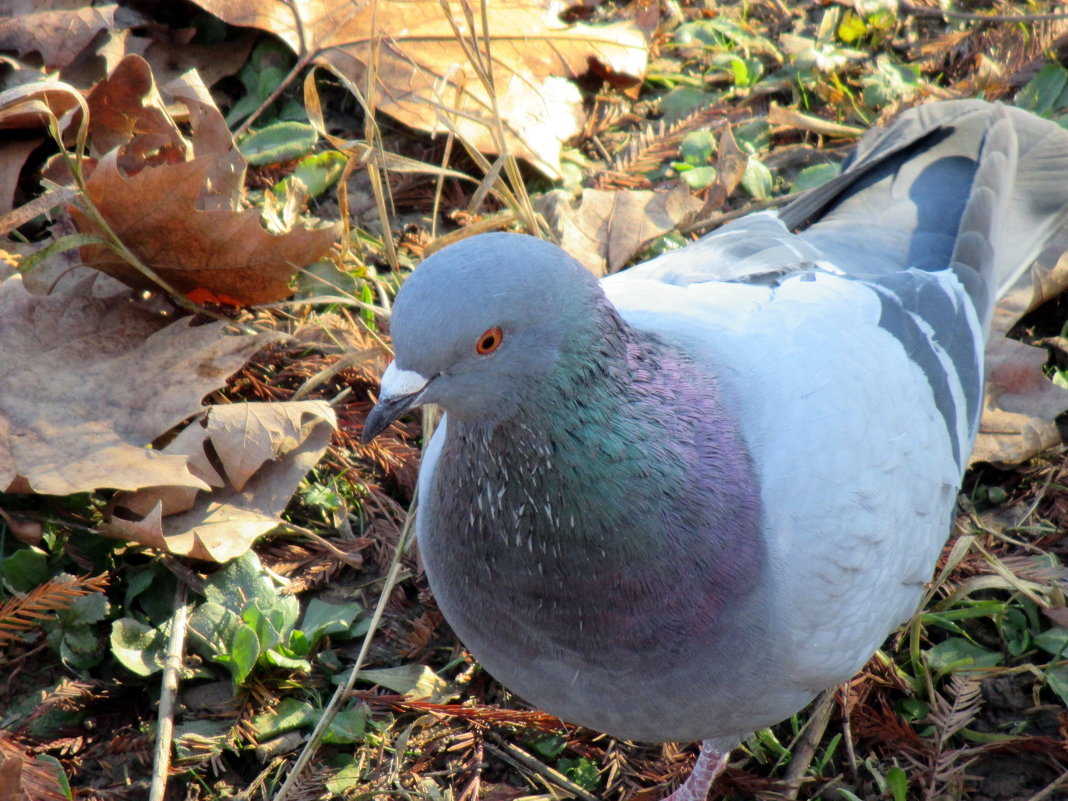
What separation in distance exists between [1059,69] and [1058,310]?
124cm

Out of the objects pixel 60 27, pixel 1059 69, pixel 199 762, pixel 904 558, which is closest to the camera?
pixel 904 558

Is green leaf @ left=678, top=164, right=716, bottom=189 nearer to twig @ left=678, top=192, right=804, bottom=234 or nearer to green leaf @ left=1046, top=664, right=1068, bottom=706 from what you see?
twig @ left=678, top=192, right=804, bottom=234

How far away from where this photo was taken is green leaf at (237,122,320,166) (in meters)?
4.33

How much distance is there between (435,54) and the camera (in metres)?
4.46

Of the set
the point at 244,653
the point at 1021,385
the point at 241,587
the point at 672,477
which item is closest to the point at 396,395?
the point at 672,477

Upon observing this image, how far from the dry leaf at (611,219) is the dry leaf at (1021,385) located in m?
1.29

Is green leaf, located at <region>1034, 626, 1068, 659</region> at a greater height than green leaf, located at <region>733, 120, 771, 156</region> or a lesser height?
lesser

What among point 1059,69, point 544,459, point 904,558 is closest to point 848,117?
point 1059,69

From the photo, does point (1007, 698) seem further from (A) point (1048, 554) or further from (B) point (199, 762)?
(B) point (199, 762)

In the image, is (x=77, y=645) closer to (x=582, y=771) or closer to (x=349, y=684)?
(x=349, y=684)

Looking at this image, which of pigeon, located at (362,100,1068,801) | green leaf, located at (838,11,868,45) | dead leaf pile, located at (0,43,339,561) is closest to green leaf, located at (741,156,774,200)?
green leaf, located at (838,11,868,45)

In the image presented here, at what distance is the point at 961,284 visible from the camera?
3.38 meters

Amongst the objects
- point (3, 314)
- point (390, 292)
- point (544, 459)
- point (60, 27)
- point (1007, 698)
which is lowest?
point (1007, 698)

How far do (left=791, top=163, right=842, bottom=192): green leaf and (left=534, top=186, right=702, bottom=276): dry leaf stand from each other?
Result: 0.47m
